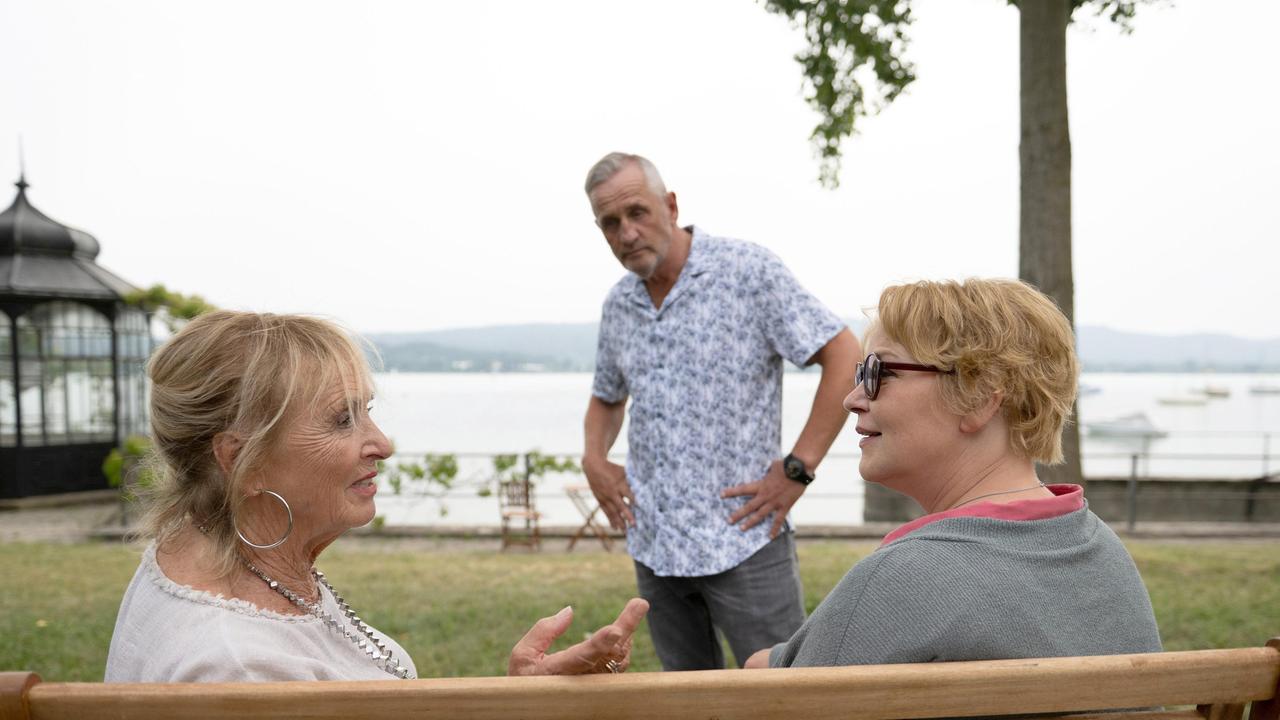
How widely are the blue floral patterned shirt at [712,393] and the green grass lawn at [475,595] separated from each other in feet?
7.24

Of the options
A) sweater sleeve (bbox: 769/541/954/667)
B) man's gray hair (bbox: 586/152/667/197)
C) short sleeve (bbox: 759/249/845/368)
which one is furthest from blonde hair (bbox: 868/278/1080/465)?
man's gray hair (bbox: 586/152/667/197)

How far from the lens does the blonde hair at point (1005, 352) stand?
5.41 feet

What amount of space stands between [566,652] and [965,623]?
1.83ft

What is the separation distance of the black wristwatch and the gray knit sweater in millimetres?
1340

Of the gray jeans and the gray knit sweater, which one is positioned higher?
the gray knit sweater

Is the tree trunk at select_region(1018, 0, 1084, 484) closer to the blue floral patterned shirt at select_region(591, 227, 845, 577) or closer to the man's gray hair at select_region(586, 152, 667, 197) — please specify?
the blue floral patterned shirt at select_region(591, 227, 845, 577)

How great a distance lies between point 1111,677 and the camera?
1.17 meters

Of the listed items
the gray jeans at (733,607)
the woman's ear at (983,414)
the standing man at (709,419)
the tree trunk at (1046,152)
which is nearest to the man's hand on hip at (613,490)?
the standing man at (709,419)

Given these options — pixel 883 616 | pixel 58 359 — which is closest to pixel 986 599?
pixel 883 616

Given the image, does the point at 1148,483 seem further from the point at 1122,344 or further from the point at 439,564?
the point at 1122,344

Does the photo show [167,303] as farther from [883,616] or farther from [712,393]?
[883,616]

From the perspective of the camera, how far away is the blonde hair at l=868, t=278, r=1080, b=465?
5.41 ft

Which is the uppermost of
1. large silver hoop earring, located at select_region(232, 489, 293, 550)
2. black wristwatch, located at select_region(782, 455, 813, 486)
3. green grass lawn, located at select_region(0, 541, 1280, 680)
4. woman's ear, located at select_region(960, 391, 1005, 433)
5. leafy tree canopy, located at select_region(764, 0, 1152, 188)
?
leafy tree canopy, located at select_region(764, 0, 1152, 188)

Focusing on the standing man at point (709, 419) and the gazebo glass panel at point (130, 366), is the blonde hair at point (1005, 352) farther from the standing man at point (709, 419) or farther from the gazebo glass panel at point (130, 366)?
the gazebo glass panel at point (130, 366)
